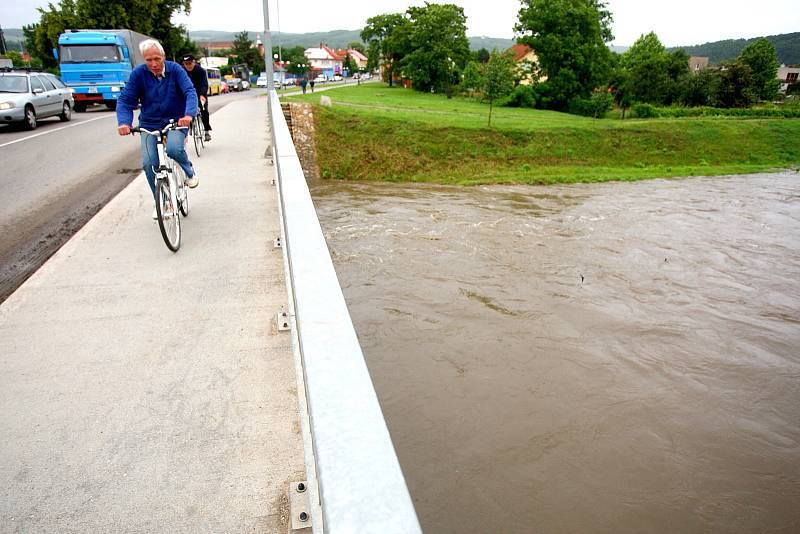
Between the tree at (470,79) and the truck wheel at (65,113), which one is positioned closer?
the truck wheel at (65,113)

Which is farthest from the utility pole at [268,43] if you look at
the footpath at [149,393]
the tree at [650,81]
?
the tree at [650,81]

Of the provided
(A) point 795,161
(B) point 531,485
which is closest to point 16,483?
(B) point 531,485

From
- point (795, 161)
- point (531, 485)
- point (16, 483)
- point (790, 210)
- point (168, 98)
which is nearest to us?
point (16, 483)

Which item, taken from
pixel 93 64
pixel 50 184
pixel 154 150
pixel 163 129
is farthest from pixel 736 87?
pixel 154 150

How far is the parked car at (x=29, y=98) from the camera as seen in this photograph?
1550 centimetres

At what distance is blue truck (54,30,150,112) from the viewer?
22.9 meters

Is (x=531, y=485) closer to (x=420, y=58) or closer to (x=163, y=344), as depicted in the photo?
(x=163, y=344)

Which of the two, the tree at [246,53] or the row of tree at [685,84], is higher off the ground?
the tree at [246,53]

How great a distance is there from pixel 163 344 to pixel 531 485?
3.16m

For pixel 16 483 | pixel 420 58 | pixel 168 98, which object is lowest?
pixel 16 483

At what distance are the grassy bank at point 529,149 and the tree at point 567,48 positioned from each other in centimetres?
2097

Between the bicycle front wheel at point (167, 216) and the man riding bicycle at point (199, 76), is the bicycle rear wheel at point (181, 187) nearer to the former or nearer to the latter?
A: the bicycle front wheel at point (167, 216)

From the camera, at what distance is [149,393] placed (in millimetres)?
2912

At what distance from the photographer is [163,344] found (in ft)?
11.3
